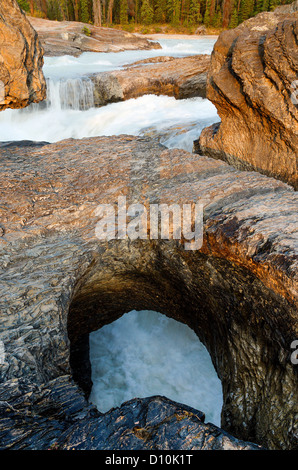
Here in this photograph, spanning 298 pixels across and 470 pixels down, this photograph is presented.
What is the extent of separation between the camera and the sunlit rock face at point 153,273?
2652 mm

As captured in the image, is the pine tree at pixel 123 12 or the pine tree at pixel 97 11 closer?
the pine tree at pixel 97 11

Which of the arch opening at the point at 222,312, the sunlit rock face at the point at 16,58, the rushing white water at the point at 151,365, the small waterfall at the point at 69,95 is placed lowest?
the rushing white water at the point at 151,365

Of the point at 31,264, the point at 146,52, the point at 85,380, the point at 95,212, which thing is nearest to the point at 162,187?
the point at 95,212

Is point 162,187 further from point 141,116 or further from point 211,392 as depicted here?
point 141,116

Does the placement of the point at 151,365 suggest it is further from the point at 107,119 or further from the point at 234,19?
the point at 234,19

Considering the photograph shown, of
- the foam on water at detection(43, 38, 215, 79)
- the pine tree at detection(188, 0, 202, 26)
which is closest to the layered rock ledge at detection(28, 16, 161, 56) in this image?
the foam on water at detection(43, 38, 215, 79)

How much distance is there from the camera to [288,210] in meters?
3.31

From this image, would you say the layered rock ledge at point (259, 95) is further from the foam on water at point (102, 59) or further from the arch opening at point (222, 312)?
the foam on water at point (102, 59)

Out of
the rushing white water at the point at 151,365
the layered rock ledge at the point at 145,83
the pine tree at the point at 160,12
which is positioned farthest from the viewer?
the pine tree at the point at 160,12

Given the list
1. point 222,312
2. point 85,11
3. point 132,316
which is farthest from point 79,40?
point 222,312

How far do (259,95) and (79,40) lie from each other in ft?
67.2

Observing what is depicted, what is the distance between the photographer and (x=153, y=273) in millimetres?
4297

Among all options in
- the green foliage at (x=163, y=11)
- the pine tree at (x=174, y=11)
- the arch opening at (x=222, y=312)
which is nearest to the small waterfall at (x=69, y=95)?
the arch opening at (x=222, y=312)

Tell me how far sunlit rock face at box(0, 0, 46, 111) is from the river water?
386cm
